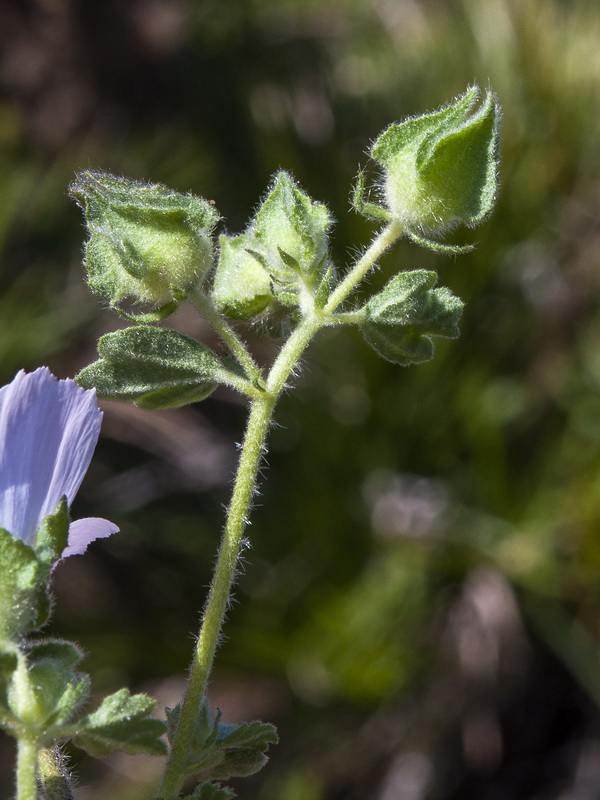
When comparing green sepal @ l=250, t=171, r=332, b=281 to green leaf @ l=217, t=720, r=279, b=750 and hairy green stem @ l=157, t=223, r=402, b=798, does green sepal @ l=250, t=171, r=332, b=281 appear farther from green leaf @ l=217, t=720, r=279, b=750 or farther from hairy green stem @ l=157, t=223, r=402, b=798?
green leaf @ l=217, t=720, r=279, b=750

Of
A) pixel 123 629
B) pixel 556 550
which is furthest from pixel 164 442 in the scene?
pixel 556 550

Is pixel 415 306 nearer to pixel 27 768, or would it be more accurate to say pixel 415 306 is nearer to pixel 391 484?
pixel 27 768

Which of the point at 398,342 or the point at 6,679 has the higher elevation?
the point at 398,342

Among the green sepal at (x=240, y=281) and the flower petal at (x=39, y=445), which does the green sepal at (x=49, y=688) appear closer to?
the flower petal at (x=39, y=445)

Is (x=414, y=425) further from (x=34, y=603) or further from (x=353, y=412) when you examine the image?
(x=34, y=603)

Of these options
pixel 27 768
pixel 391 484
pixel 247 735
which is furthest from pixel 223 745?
pixel 391 484

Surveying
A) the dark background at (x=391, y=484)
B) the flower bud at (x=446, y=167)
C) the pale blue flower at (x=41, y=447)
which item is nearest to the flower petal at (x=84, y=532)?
the pale blue flower at (x=41, y=447)
